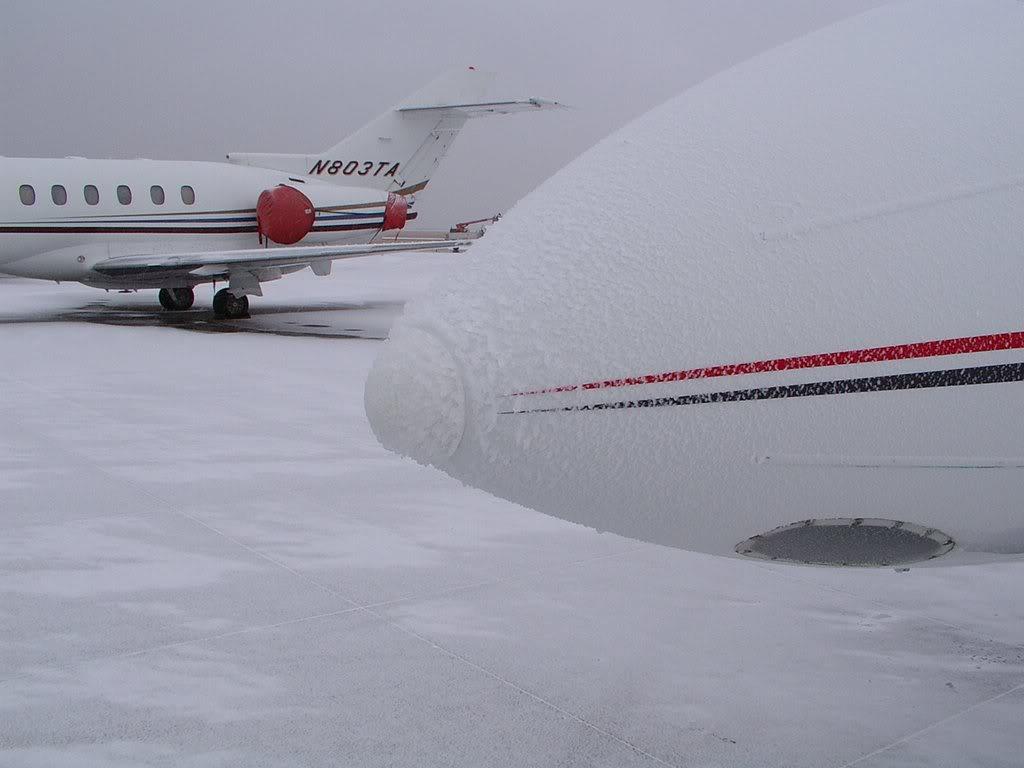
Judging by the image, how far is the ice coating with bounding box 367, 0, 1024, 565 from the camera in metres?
1.41

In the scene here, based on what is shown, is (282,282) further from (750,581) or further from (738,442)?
(738,442)

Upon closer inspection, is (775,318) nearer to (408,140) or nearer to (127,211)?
(127,211)

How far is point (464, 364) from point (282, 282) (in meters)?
21.2

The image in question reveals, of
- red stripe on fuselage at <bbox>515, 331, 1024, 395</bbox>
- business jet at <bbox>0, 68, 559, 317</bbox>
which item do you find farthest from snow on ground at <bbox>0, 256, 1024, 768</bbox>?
business jet at <bbox>0, 68, 559, 317</bbox>

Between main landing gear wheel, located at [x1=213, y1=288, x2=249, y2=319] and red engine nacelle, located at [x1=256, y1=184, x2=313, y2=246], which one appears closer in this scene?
main landing gear wheel, located at [x1=213, y1=288, x2=249, y2=319]

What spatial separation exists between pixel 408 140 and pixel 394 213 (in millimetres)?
1868

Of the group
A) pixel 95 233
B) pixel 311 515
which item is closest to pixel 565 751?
pixel 311 515

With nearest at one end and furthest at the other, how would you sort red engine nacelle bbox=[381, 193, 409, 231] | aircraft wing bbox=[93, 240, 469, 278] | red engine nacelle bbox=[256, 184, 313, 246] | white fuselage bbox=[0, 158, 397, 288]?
1. aircraft wing bbox=[93, 240, 469, 278]
2. white fuselage bbox=[0, 158, 397, 288]
3. red engine nacelle bbox=[256, 184, 313, 246]
4. red engine nacelle bbox=[381, 193, 409, 231]

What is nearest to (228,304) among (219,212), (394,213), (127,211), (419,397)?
(219,212)

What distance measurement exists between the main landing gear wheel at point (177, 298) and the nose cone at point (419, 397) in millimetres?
13360

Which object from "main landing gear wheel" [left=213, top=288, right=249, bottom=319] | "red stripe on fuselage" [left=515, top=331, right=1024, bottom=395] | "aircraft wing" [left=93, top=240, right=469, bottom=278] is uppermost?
"aircraft wing" [left=93, top=240, right=469, bottom=278]

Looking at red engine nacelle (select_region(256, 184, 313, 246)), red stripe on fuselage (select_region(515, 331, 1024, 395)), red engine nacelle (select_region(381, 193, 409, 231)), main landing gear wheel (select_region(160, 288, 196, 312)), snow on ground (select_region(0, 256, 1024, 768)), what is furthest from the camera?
red engine nacelle (select_region(381, 193, 409, 231))

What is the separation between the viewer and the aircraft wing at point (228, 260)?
11.9 m

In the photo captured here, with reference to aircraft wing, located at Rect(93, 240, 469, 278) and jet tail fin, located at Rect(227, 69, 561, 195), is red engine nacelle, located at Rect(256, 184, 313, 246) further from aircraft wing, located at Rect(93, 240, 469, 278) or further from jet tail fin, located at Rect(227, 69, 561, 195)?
jet tail fin, located at Rect(227, 69, 561, 195)
